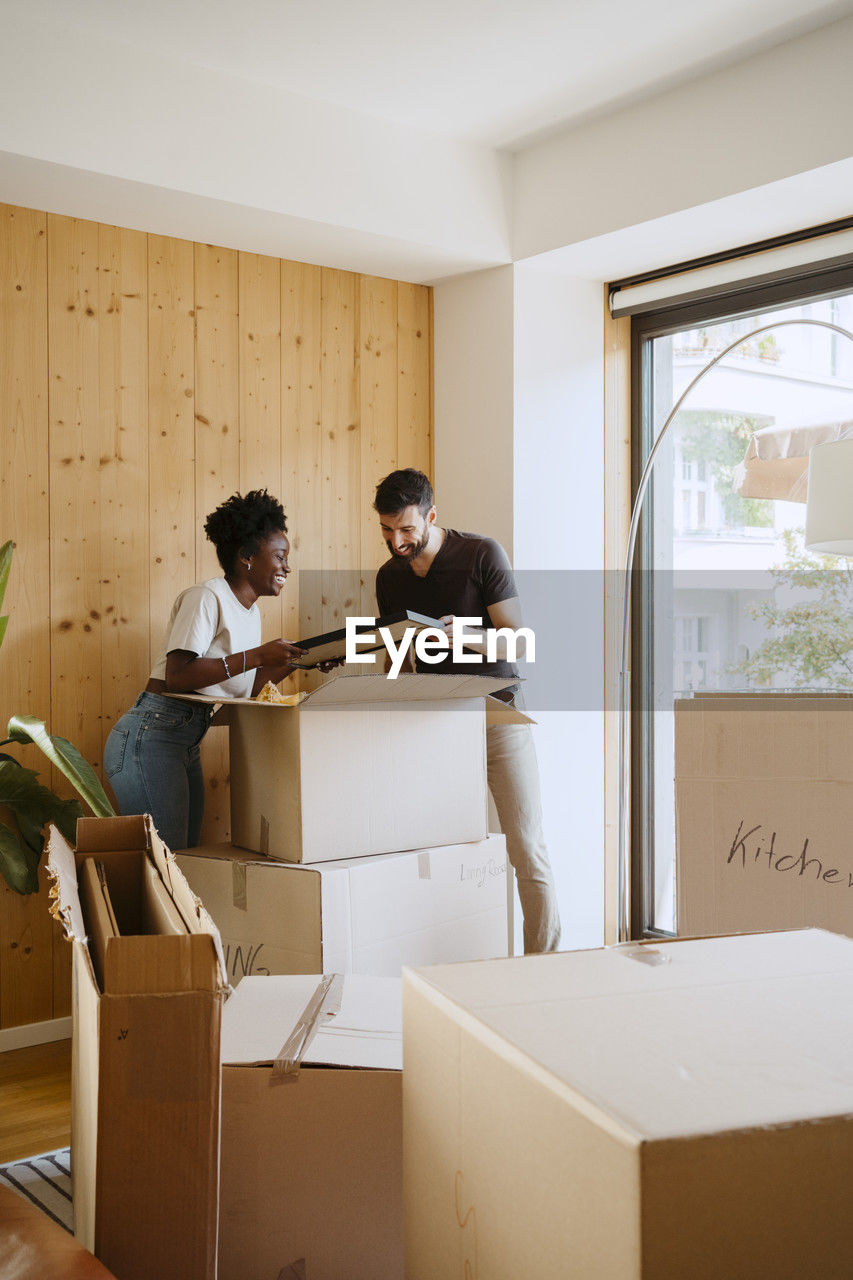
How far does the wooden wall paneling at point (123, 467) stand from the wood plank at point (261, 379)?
33 centimetres

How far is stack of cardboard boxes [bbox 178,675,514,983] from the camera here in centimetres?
212

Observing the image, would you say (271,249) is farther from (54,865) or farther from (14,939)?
(54,865)

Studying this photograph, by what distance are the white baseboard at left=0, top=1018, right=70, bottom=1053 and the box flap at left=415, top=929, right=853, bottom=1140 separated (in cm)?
262

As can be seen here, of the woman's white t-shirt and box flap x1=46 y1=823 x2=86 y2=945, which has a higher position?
the woman's white t-shirt

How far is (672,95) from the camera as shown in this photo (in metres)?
3.15

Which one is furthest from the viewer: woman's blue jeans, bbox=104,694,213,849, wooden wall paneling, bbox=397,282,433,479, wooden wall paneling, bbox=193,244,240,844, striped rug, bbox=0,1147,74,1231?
wooden wall paneling, bbox=397,282,433,479

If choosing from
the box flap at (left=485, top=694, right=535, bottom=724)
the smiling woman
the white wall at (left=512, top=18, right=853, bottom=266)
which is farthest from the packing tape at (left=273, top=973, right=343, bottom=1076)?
the white wall at (left=512, top=18, right=853, bottom=266)

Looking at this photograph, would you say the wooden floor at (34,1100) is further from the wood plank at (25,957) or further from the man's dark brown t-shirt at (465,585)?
the man's dark brown t-shirt at (465,585)

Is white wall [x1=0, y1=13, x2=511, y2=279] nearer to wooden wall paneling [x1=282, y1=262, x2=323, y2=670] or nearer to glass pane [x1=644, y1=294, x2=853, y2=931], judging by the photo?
wooden wall paneling [x1=282, y1=262, x2=323, y2=670]

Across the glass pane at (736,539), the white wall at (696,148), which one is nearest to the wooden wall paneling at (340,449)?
the white wall at (696,148)

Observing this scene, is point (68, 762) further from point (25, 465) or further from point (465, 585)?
point (465, 585)

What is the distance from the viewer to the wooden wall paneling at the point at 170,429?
10.8 ft

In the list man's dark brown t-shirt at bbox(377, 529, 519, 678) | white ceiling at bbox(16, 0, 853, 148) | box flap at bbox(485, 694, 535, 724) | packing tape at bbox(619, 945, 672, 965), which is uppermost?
white ceiling at bbox(16, 0, 853, 148)

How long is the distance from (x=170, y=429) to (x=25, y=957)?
1581mm
